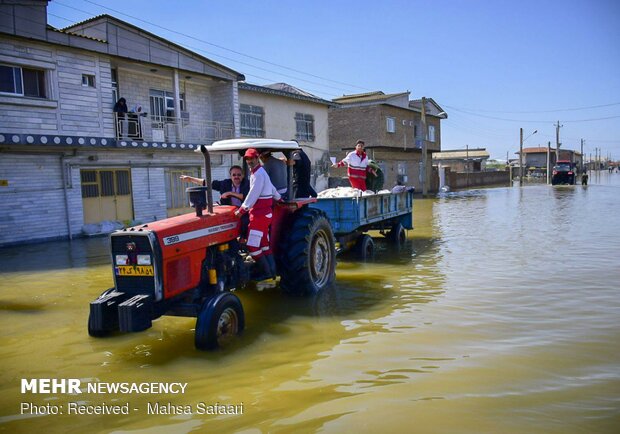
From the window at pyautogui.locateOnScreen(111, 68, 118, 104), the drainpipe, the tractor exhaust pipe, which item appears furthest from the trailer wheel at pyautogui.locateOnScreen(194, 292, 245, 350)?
the window at pyautogui.locateOnScreen(111, 68, 118, 104)

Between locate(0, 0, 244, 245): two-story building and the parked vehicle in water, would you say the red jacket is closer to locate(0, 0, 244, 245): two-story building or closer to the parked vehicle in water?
locate(0, 0, 244, 245): two-story building

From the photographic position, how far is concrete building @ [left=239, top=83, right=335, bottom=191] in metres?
24.8

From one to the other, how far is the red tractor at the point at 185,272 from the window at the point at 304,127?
2202 cm

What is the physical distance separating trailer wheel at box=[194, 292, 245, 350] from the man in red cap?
0.91 meters

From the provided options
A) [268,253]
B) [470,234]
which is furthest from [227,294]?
[470,234]

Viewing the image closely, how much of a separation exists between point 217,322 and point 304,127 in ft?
80.9

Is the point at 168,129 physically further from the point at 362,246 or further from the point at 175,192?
the point at 362,246

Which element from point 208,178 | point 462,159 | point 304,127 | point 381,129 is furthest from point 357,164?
point 462,159

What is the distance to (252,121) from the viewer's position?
82.4 ft

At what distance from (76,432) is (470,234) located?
12.0m

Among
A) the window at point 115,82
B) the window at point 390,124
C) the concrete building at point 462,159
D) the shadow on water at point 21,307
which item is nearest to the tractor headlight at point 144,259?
the shadow on water at point 21,307

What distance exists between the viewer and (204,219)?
212 inches

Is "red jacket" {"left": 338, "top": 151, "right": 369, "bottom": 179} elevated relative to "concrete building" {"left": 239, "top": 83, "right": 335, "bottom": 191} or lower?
lower

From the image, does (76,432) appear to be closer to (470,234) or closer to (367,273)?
(367,273)
